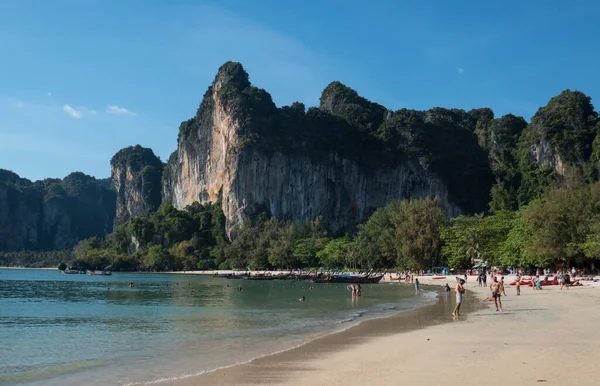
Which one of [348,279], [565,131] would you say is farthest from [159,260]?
[565,131]

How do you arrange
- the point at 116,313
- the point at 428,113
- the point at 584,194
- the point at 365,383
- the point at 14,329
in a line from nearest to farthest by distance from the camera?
the point at 365,383
the point at 14,329
the point at 116,313
the point at 584,194
the point at 428,113

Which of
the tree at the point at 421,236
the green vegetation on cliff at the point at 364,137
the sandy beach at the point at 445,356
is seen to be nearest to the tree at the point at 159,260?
the green vegetation on cliff at the point at 364,137

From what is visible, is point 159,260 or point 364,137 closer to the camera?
point 159,260

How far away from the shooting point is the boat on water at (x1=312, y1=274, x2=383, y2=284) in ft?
213

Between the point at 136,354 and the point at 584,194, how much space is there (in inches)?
1914

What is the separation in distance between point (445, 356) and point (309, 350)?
387 cm

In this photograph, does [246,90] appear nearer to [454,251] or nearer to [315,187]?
[315,187]

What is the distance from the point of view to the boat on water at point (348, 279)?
213ft

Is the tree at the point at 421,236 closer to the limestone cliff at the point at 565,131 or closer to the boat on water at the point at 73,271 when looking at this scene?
the limestone cliff at the point at 565,131

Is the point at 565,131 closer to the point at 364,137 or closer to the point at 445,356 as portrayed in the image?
the point at 364,137

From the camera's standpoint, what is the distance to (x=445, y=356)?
12883 millimetres

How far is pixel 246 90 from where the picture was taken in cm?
14000

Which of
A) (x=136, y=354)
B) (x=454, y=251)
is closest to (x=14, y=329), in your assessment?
(x=136, y=354)

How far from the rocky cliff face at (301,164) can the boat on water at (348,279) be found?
195 ft
